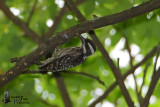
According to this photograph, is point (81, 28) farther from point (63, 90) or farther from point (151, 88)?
point (63, 90)

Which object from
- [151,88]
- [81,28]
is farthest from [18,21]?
[151,88]

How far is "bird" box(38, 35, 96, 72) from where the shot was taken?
3.89 metres

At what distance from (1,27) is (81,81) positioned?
226cm

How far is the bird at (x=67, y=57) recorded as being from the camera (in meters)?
3.89

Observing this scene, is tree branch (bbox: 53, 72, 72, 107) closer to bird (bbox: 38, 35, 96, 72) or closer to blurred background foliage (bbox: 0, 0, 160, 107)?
blurred background foliage (bbox: 0, 0, 160, 107)

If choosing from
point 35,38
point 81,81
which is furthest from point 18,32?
point 81,81

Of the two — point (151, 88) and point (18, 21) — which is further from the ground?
point (18, 21)

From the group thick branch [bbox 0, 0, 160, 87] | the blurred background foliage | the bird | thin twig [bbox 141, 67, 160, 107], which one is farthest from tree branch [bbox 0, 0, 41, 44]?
thin twig [bbox 141, 67, 160, 107]

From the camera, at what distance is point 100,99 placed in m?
4.68

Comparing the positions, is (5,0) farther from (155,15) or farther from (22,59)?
(155,15)

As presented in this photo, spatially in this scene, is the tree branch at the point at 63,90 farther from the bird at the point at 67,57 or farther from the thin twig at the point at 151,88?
the thin twig at the point at 151,88

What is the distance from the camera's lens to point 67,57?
4.05 metres

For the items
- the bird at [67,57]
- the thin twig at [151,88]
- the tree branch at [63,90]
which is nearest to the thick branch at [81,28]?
the bird at [67,57]

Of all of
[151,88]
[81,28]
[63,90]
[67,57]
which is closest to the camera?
[81,28]
